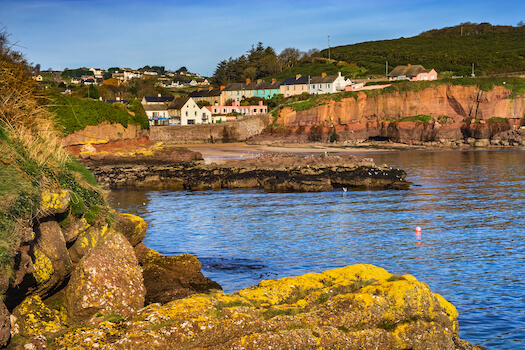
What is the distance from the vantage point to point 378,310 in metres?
8.55

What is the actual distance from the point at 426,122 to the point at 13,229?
87292mm

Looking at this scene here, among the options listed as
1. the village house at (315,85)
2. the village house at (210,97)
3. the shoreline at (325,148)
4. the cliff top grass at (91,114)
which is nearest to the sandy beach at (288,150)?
the shoreline at (325,148)

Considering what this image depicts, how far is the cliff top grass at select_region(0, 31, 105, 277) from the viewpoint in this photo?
8.17m

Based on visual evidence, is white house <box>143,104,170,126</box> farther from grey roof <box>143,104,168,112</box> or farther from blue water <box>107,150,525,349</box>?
blue water <box>107,150,525,349</box>

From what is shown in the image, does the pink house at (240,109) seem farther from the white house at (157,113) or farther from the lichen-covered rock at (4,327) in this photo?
the lichen-covered rock at (4,327)

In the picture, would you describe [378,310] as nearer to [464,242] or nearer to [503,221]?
[464,242]

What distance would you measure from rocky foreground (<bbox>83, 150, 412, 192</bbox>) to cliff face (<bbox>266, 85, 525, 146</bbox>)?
4426 centimetres

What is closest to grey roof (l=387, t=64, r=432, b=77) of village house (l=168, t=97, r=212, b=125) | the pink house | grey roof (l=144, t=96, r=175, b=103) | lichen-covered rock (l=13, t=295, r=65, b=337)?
the pink house

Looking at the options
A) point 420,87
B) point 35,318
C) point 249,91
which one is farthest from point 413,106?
point 35,318

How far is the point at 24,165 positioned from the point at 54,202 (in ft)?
3.95

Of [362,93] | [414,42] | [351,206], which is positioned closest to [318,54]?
[414,42]

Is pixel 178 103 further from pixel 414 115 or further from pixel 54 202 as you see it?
pixel 54 202

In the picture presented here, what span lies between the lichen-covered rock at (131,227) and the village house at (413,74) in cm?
11104

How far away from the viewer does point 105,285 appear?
365 inches
